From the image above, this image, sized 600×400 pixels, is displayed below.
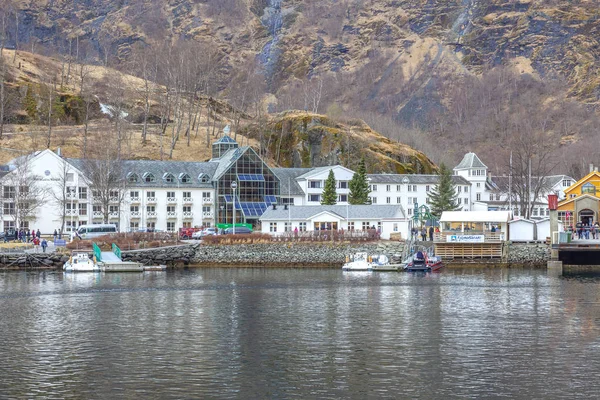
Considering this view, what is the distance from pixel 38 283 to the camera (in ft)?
250

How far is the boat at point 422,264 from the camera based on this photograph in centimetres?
8719

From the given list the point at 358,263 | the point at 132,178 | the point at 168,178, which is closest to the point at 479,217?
the point at 358,263

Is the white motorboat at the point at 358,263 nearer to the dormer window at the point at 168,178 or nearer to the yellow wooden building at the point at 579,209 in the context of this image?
the yellow wooden building at the point at 579,209

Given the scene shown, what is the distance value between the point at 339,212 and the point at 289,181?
75.1ft

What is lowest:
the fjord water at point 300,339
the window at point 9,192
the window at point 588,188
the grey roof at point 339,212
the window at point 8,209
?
the fjord water at point 300,339

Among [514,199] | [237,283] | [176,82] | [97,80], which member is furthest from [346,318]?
[97,80]

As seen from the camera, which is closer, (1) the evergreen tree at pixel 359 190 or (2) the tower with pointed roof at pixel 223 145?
(1) the evergreen tree at pixel 359 190

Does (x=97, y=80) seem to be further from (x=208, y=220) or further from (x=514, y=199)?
(x=514, y=199)

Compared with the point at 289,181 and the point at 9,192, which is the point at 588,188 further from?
the point at 9,192

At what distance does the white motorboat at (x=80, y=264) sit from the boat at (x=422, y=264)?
3075 cm

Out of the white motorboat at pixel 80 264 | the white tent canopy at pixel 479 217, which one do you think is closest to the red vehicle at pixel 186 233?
the white motorboat at pixel 80 264

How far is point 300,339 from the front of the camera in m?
48.5

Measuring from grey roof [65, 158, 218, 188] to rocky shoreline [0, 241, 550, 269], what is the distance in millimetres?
28627

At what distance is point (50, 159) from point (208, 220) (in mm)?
22843
